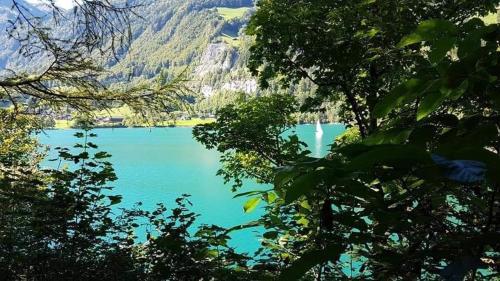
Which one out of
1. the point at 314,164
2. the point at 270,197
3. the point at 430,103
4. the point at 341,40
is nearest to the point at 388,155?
the point at 314,164

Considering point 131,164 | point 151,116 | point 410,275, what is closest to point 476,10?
point 151,116

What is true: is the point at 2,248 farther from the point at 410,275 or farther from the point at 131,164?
the point at 131,164

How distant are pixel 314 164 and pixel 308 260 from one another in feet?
0.42

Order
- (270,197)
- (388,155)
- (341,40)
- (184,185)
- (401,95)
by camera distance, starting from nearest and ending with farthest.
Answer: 1. (388,155)
2. (401,95)
3. (270,197)
4. (341,40)
5. (184,185)

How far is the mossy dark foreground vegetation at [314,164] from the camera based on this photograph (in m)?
0.61

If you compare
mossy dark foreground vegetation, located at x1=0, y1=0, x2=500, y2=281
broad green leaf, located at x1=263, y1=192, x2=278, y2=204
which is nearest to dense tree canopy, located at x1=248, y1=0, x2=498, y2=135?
mossy dark foreground vegetation, located at x1=0, y1=0, x2=500, y2=281

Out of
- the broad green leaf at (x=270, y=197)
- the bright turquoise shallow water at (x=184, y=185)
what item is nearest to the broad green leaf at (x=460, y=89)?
the broad green leaf at (x=270, y=197)

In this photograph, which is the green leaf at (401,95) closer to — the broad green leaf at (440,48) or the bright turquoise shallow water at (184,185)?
the broad green leaf at (440,48)

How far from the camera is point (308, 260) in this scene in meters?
0.55

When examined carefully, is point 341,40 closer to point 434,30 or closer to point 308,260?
point 434,30

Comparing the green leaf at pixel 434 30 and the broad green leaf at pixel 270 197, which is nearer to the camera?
the green leaf at pixel 434 30

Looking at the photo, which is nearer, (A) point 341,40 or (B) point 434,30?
(B) point 434,30

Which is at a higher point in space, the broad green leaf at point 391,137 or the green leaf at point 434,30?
the green leaf at point 434,30

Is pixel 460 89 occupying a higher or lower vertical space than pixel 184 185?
higher
